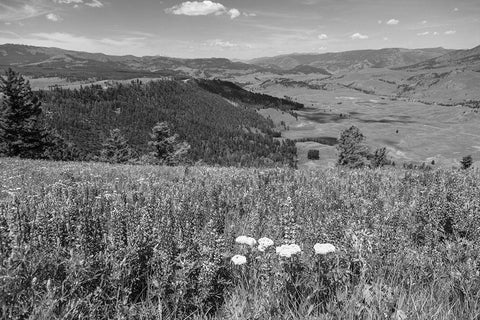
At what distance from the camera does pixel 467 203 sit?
6.07 meters

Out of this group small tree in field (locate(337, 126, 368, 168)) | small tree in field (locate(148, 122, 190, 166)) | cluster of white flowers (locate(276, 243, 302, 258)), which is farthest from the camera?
small tree in field (locate(337, 126, 368, 168))

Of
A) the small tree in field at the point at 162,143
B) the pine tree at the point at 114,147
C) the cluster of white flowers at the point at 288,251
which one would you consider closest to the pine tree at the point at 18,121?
the small tree in field at the point at 162,143

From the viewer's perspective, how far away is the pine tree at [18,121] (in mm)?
53594

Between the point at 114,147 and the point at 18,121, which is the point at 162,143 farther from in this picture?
the point at 18,121

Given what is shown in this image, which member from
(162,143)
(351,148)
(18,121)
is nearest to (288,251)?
(18,121)

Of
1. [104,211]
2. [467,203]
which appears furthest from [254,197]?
[467,203]

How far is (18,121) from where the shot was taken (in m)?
54.5

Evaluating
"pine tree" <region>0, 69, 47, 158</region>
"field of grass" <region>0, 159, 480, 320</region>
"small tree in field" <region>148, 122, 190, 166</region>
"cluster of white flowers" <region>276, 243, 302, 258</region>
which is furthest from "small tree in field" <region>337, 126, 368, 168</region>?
"cluster of white flowers" <region>276, 243, 302, 258</region>

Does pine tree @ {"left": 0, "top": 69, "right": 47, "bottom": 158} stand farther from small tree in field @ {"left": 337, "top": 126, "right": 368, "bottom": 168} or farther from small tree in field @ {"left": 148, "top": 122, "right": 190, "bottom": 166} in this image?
small tree in field @ {"left": 337, "top": 126, "right": 368, "bottom": 168}

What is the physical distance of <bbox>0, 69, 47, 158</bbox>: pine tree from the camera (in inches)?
2110

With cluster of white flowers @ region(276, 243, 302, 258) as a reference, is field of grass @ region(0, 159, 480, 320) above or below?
below

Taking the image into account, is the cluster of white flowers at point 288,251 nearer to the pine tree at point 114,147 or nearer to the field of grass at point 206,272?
the field of grass at point 206,272

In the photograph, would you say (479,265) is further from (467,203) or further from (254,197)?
(254,197)

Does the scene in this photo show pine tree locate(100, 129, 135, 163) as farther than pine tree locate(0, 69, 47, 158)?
Yes
